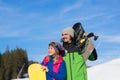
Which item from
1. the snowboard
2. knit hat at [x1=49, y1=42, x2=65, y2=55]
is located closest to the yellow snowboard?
knit hat at [x1=49, y1=42, x2=65, y2=55]

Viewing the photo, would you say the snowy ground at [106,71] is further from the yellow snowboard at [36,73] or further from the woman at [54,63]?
the yellow snowboard at [36,73]

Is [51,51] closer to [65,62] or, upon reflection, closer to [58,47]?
[58,47]

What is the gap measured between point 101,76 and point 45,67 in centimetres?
616

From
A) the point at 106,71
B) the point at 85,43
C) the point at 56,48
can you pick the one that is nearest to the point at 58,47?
the point at 56,48

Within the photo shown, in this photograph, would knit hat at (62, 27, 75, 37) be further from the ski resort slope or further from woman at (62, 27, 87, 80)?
the ski resort slope

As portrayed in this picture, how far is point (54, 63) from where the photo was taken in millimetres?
7086

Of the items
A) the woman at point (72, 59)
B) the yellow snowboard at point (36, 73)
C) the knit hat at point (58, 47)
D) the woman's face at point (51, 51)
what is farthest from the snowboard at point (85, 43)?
the yellow snowboard at point (36, 73)

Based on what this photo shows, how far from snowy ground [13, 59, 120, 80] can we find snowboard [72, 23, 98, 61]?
16.6 feet

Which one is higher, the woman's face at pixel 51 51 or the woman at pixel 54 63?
the woman's face at pixel 51 51

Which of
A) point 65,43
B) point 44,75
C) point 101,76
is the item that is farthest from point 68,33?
point 101,76

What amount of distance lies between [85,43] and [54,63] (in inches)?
22.4

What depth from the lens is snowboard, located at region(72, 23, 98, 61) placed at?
728 centimetres

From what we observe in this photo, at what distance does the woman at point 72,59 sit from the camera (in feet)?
23.2

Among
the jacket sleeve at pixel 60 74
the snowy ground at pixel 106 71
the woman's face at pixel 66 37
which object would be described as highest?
the woman's face at pixel 66 37
